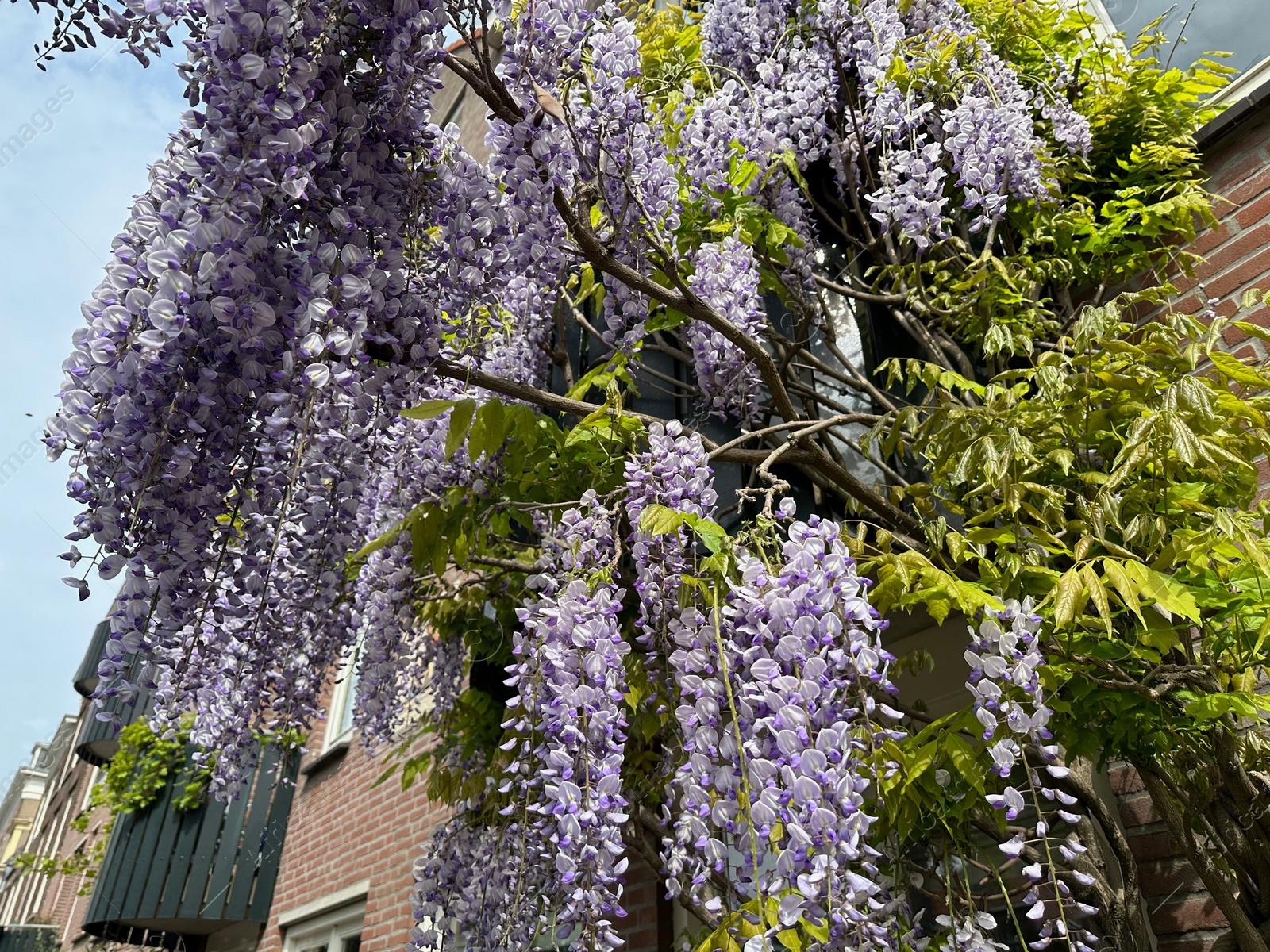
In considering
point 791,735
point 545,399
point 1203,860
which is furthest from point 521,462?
point 1203,860

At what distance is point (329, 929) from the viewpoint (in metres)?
5.90

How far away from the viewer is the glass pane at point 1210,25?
287 cm

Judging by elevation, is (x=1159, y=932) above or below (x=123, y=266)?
below

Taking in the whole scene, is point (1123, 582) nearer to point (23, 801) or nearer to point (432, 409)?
point (432, 409)

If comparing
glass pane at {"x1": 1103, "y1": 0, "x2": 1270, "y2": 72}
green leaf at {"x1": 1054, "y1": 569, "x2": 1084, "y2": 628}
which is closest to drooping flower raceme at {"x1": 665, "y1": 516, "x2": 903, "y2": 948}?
green leaf at {"x1": 1054, "y1": 569, "x2": 1084, "y2": 628}

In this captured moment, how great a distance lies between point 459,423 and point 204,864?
745 centimetres

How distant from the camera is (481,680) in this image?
3.51 meters

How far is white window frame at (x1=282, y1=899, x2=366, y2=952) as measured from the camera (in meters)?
5.47

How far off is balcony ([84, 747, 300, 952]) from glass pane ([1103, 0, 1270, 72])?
23.5ft

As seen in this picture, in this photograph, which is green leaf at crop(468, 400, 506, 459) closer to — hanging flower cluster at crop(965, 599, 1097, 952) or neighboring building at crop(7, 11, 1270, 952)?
neighboring building at crop(7, 11, 1270, 952)

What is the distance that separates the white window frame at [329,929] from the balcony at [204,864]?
1.77 ft

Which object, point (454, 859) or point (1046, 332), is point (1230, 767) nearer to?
point (1046, 332)

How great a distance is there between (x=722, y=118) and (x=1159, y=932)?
286 cm

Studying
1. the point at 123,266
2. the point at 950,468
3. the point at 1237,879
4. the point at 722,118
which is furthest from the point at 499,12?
the point at 1237,879
